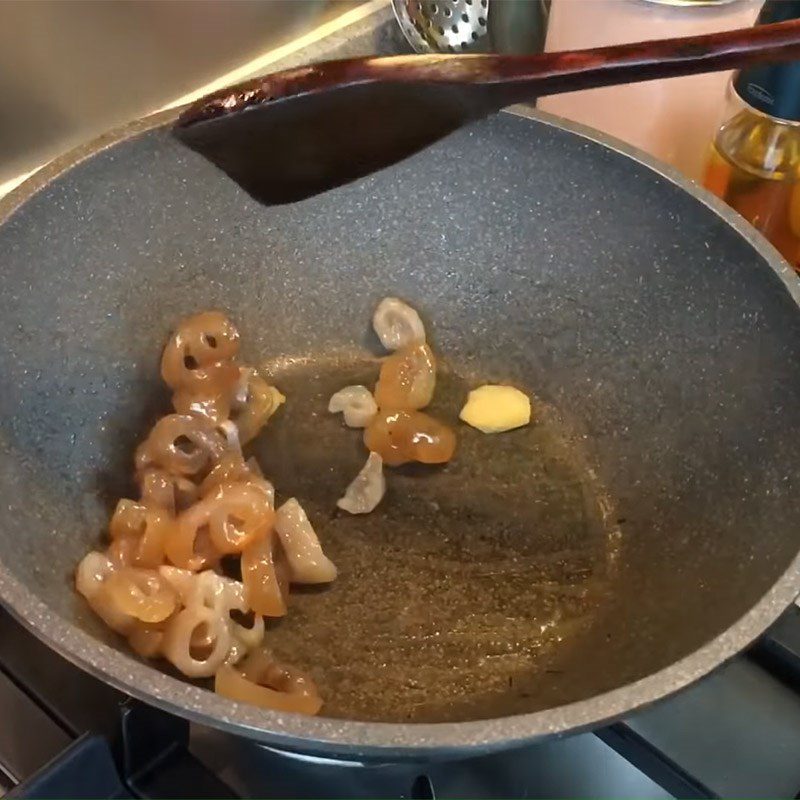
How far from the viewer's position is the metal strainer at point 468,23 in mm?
796

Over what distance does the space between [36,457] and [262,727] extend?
29cm

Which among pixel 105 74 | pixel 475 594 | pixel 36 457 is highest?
pixel 105 74

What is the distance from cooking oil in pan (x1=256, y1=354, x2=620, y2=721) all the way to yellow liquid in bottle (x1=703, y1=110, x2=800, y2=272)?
0.21m

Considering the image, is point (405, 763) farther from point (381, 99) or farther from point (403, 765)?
point (381, 99)

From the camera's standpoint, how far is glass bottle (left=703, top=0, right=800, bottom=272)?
69cm

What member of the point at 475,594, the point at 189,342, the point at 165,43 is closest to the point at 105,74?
the point at 165,43

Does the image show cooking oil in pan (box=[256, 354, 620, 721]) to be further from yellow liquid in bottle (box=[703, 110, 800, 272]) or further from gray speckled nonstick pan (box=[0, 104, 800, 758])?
yellow liquid in bottle (box=[703, 110, 800, 272])

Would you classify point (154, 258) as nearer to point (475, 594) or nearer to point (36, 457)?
point (36, 457)

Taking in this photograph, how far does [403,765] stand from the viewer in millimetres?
510

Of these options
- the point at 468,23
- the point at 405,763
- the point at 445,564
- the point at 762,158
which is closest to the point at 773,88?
the point at 762,158

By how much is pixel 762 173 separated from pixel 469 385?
0.27 meters

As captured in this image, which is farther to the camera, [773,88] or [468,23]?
[468,23]

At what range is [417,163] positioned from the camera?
0.74 metres

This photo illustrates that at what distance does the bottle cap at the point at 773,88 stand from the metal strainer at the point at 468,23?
200 millimetres
